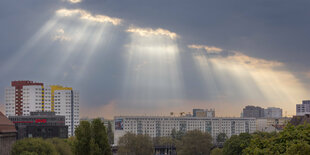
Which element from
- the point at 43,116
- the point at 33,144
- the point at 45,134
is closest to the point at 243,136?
the point at 33,144

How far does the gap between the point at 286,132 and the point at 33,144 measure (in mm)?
57051

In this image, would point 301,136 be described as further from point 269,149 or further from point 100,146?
point 100,146

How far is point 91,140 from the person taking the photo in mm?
51000

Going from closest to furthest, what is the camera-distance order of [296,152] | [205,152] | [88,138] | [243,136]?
[296,152], [88,138], [243,136], [205,152]

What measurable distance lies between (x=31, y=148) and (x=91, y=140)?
48.3 metres

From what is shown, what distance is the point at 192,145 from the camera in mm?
167500

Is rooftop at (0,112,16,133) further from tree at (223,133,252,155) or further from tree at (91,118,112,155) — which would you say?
tree at (223,133,252,155)

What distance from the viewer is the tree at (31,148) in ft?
299

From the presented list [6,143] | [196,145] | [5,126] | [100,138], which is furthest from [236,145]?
A: [100,138]

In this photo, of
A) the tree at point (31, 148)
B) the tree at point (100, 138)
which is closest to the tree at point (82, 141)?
the tree at point (100, 138)

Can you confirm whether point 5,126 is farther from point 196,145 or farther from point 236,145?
point 196,145

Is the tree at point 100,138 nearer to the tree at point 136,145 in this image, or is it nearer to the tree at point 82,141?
the tree at point 82,141

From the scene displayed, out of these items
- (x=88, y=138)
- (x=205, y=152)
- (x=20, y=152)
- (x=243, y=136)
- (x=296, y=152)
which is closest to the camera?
(x=296, y=152)

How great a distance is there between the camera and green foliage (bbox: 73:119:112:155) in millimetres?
50969
